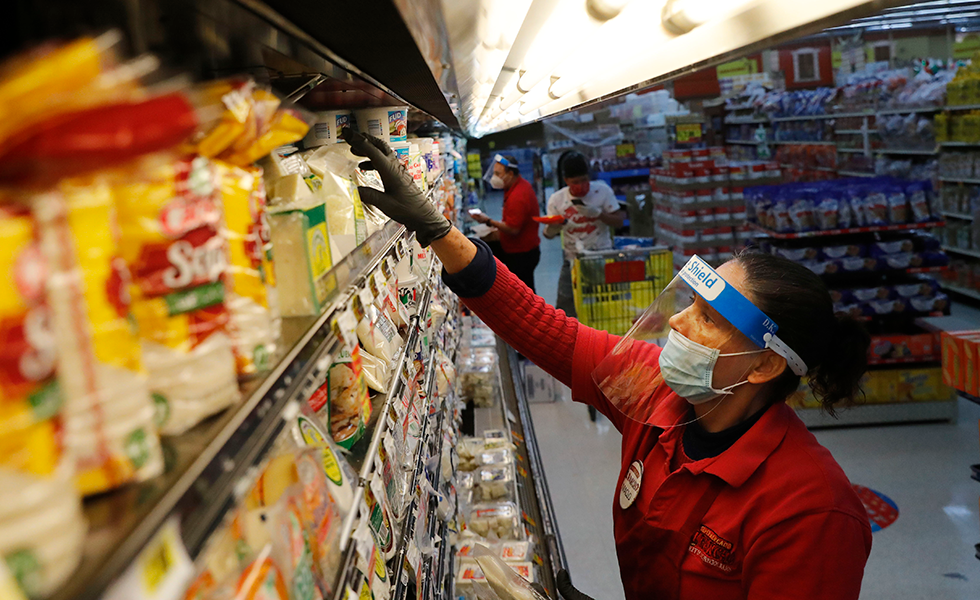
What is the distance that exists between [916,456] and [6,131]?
5.38 metres

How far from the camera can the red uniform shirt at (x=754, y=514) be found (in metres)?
1.48

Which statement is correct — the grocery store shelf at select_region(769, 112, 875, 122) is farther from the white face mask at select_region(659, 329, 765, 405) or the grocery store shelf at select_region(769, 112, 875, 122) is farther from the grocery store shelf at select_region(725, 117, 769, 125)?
the white face mask at select_region(659, 329, 765, 405)

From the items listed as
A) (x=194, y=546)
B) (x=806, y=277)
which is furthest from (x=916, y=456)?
(x=194, y=546)

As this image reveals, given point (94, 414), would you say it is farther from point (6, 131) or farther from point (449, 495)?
point (449, 495)

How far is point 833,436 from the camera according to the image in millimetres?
5031

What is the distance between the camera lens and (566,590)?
227 centimetres

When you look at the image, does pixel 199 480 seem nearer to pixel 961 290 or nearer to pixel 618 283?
pixel 618 283

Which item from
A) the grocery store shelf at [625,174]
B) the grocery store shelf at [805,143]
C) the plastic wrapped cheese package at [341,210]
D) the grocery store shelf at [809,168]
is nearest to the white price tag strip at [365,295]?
the plastic wrapped cheese package at [341,210]

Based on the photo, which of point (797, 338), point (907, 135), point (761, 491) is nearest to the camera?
point (761, 491)

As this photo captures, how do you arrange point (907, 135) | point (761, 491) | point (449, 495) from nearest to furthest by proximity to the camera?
point (761, 491), point (449, 495), point (907, 135)

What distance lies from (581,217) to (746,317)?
4833 mm

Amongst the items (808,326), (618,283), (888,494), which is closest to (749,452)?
(808,326)

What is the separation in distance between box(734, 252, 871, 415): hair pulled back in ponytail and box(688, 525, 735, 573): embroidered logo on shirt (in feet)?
1.30

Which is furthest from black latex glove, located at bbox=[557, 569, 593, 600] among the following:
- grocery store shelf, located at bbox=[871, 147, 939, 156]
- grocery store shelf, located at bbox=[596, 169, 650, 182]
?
grocery store shelf, located at bbox=[596, 169, 650, 182]
